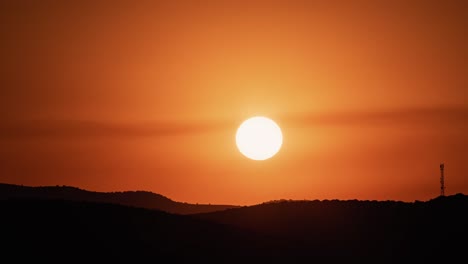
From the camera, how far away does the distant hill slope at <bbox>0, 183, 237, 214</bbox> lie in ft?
514

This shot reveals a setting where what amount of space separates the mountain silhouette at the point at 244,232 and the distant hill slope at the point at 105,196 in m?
71.3

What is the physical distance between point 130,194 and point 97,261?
121895 mm

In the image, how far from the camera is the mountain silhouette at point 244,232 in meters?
56.3

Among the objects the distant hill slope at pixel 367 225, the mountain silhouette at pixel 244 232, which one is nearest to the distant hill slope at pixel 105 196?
the distant hill slope at pixel 367 225

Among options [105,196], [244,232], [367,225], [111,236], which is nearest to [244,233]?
[244,232]

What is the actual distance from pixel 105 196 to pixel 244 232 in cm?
10094

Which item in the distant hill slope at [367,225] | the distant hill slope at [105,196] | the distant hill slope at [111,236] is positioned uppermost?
the distant hill slope at [105,196]

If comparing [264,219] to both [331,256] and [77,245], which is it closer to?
[331,256]

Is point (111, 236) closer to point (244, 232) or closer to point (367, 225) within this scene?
point (244, 232)

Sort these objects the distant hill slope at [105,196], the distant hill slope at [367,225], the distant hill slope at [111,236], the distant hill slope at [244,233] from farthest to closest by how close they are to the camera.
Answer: the distant hill slope at [105,196] → the distant hill slope at [367,225] → the distant hill slope at [244,233] → the distant hill slope at [111,236]

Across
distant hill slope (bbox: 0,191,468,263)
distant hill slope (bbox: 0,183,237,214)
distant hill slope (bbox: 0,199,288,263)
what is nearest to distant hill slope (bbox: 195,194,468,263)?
distant hill slope (bbox: 0,191,468,263)

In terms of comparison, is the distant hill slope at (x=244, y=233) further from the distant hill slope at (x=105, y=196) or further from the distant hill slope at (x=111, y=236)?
the distant hill slope at (x=105, y=196)

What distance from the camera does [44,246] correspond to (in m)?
54.4

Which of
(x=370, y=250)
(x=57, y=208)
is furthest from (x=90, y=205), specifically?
(x=370, y=250)
